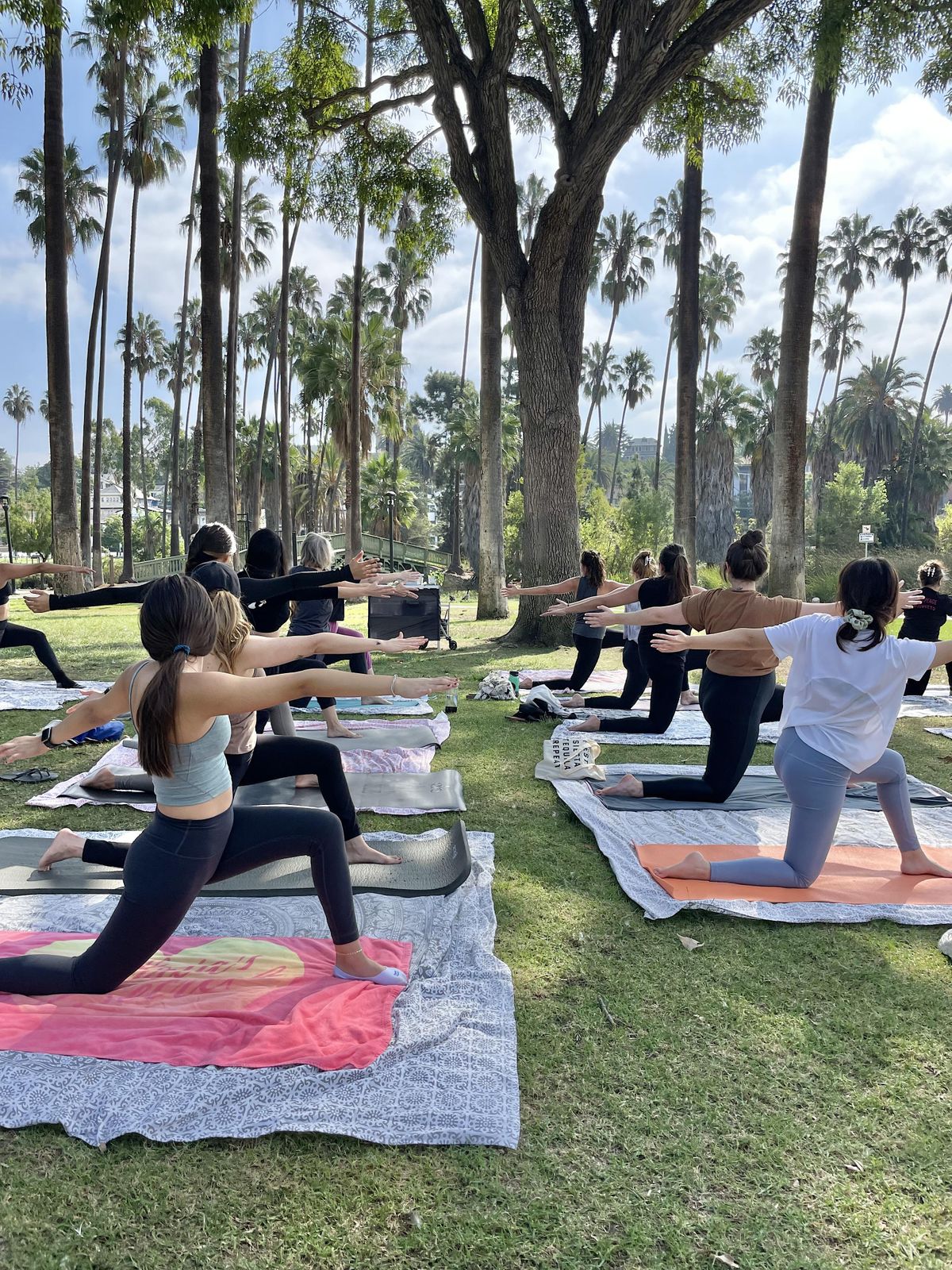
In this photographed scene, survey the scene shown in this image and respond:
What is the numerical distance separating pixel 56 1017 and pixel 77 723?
1.08m

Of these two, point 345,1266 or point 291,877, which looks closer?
point 345,1266

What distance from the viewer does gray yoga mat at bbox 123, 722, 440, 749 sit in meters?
7.04

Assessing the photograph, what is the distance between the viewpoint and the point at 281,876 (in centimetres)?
417

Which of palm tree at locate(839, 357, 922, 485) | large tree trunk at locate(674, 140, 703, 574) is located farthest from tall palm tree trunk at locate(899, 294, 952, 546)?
large tree trunk at locate(674, 140, 703, 574)

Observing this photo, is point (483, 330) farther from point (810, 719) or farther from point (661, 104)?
point (810, 719)

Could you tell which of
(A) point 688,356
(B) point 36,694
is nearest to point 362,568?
(B) point 36,694

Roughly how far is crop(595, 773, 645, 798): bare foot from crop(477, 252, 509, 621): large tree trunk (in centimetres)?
1024

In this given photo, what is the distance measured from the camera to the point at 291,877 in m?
4.15

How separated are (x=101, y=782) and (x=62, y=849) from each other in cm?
161

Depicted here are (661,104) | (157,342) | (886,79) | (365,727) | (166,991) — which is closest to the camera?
(166,991)

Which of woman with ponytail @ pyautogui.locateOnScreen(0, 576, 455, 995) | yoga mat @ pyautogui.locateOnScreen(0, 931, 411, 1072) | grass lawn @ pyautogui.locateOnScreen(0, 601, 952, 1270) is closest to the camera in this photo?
grass lawn @ pyautogui.locateOnScreen(0, 601, 952, 1270)

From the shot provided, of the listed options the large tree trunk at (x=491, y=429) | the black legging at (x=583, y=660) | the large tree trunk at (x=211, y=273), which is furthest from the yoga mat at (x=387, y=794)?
the large tree trunk at (x=491, y=429)

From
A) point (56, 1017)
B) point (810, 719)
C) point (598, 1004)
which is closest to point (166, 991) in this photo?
point (56, 1017)

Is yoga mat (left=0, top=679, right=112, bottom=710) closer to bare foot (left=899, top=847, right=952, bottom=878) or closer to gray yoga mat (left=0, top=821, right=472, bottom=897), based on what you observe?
gray yoga mat (left=0, top=821, right=472, bottom=897)
